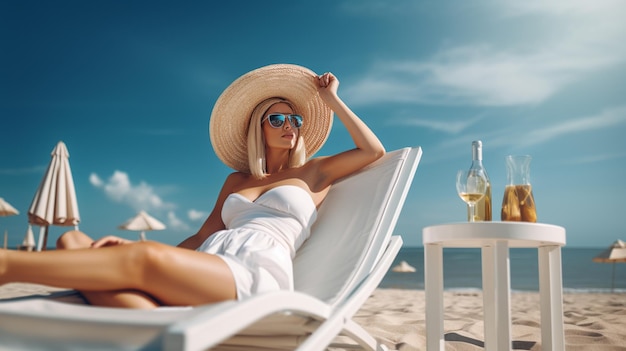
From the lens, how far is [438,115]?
112 ft

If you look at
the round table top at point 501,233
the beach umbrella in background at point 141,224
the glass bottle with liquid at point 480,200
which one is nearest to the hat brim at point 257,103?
the glass bottle with liquid at point 480,200

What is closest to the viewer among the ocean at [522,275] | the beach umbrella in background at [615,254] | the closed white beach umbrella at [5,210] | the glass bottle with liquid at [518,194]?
the glass bottle with liquid at [518,194]

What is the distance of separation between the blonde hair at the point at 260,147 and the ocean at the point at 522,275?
60.0ft

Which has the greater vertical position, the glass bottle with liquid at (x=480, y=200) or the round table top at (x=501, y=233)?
the glass bottle with liquid at (x=480, y=200)

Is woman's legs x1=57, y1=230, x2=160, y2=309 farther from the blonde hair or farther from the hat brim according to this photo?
the hat brim

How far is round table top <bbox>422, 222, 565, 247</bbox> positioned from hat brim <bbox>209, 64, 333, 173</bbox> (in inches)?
54.3

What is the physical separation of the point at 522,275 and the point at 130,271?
23.8m

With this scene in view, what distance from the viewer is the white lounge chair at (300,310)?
4.35ft

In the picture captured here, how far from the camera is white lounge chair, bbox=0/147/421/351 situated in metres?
1.33

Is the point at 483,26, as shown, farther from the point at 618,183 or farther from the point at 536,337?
the point at 536,337

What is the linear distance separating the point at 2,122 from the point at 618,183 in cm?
3414

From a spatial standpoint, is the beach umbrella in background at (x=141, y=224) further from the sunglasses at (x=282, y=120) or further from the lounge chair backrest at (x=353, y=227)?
the lounge chair backrest at (x=353, y=227)

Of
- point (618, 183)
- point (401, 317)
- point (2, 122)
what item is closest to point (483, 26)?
point (618, 183)

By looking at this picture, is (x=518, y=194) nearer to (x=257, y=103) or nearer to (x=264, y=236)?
(x=264, y=236)
